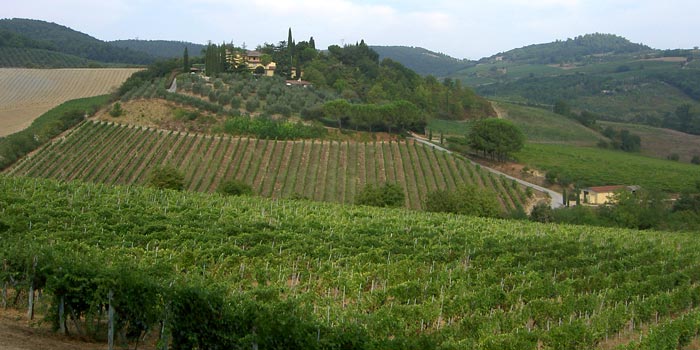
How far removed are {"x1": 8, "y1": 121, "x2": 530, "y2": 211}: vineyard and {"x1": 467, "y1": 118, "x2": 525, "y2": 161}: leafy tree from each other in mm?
7026

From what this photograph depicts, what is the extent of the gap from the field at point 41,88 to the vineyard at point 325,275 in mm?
49893

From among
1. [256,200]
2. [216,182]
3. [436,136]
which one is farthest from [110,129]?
[436,136]

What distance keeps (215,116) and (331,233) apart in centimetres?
4148

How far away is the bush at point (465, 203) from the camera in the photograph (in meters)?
41.5

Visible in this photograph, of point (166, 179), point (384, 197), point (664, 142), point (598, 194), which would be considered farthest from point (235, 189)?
point (664, 142)

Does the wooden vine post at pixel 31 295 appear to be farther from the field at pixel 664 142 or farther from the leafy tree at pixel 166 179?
the field at pixel 664 142

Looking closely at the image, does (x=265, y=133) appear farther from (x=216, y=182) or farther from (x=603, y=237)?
(x=603, y=237)

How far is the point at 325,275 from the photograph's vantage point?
19.7 meters

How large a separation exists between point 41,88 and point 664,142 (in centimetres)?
9074

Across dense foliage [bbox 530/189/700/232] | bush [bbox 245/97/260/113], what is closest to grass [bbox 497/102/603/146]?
bush [bbox 245/97/260/113]

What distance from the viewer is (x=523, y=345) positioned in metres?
13.9

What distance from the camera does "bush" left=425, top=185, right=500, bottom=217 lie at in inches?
1633

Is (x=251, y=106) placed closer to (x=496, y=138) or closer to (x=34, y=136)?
(x=34, y=136)

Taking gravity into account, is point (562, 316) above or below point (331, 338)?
below
